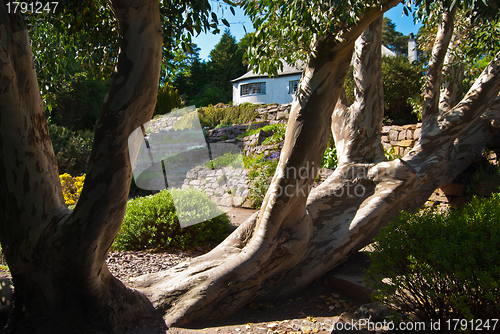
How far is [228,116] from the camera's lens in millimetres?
18688

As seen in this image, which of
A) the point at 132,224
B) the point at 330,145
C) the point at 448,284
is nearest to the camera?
the point at 448,284

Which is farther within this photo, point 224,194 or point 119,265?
point 224,194

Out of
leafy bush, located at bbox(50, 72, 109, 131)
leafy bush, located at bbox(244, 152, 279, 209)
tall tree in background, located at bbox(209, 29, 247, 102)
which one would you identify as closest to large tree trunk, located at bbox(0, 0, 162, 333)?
leafy bush, located at bbox(244, 152, 279, 209)

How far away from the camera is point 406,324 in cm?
249

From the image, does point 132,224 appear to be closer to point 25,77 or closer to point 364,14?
point 25,77

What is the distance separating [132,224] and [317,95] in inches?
166

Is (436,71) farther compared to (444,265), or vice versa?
(436,71)

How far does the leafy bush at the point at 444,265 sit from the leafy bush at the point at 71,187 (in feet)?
26.2

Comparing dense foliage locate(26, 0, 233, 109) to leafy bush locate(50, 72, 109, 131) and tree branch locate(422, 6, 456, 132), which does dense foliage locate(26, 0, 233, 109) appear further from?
leafy bush locate(50, 72, 109, 131)

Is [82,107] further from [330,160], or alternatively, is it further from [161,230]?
[161,230]

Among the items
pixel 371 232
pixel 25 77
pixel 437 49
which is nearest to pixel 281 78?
pixel 437 49

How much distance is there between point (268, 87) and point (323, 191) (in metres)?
21.5

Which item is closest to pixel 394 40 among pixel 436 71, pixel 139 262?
pixel 436 71

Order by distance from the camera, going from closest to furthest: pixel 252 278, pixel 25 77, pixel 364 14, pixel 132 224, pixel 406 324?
pixel 406 324
pixel 25 77
pixel 364 14
pixel 252 278
pixel 132 224
